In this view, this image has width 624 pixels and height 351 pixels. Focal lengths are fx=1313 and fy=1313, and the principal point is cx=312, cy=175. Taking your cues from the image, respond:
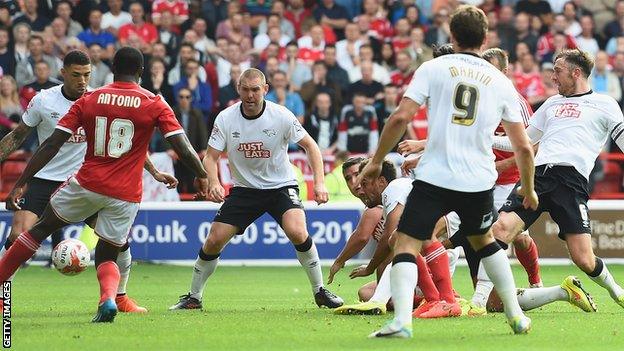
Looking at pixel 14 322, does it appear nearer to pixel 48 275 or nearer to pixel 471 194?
pixel 471 194

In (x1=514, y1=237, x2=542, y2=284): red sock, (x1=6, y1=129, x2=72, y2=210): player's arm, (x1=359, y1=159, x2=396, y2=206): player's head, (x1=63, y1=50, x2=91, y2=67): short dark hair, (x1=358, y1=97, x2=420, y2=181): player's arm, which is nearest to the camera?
(x1=358, y1=97, x2=420, y2=181): player's arm

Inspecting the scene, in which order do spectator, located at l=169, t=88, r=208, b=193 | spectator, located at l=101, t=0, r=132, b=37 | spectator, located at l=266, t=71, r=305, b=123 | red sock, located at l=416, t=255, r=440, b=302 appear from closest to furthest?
red sock, located at l=416, t=255, r=440, b=302 < spectator, located at l=169, t=88, r=208, b=193 < spectator, located at l=266, t=71, r=305, b=123 < spectator, located at l=101, t=0, r=132, b=37

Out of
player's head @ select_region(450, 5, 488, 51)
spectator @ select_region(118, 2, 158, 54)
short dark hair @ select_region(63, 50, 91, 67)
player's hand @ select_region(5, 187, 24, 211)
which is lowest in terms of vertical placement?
player's hand @ select_region(5, 187, 24, 211)

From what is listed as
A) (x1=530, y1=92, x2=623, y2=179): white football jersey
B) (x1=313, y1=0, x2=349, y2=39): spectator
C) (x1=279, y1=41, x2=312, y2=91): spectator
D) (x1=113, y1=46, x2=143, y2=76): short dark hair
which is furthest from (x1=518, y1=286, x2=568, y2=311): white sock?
(x1=313, y1=0, x2=349, y2=39): spectator

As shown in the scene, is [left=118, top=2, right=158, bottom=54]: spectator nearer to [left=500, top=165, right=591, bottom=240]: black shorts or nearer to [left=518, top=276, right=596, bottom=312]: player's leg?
[left=500, top=165, right=591, bottom=240]: black shorts

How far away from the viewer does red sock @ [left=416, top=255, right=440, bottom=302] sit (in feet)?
36.2

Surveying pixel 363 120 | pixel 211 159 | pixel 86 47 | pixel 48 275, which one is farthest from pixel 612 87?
pixel 211 159

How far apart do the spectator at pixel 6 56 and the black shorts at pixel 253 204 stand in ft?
35.0

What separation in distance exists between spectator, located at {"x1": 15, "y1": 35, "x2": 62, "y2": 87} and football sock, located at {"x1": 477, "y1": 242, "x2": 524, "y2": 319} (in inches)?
533

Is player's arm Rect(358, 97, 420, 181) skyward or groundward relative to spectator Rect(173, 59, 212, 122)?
skyward

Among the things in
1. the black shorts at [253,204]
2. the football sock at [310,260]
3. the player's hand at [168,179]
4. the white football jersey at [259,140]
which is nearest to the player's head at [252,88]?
the white football jersey at [259,140]

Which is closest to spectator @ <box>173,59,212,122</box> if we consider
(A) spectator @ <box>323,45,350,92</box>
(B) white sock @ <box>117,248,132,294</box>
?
(A) spectator @ <box>323,45,350,92</box>

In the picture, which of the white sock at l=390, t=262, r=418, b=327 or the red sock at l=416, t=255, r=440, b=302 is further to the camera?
the red sock at l=416, t=255, r=440, b=302

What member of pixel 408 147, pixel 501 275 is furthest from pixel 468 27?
pixel 501 275
